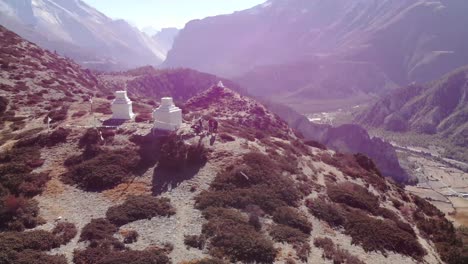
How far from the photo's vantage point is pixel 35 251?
68.7 feet

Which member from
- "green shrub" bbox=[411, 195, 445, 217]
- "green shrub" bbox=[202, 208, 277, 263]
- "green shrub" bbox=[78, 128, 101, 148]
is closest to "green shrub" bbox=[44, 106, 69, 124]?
"green shrub" bbox=[78, 128, 101, 148]

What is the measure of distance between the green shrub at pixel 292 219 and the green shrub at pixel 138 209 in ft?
25.0

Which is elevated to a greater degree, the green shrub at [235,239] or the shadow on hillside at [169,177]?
the shadow on hillside at [169,177]

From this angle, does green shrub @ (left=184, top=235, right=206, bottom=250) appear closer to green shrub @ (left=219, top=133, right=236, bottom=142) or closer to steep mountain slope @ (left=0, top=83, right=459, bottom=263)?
steep mountain slope @ (left=0, top=83, right=459, bottom=263)

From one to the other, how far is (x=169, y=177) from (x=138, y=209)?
5496 millimetres

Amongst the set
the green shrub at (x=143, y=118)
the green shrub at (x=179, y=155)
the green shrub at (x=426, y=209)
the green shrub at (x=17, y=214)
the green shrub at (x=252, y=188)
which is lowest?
the green shrub at (x=426, y=209)

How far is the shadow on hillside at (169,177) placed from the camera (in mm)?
30062

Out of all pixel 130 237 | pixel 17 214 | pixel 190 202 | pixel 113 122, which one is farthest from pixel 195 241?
pixel 113 122

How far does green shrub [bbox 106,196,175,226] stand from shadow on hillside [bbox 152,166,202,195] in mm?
1800

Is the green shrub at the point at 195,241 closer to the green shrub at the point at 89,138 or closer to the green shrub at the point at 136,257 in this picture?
the green shrub at the point at 136,257

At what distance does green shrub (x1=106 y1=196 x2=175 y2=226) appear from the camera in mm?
25453

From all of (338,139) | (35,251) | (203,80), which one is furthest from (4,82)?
(338,139)

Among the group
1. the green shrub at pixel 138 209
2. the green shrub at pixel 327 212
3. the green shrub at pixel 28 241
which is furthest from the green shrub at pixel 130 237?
the green shrub at pixel 327 212

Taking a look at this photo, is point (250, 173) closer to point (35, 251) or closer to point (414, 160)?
point (35, 251)
